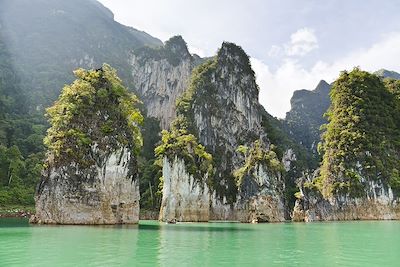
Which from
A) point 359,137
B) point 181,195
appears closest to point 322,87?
point 359,137

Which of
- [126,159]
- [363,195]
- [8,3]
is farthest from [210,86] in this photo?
[8,3]

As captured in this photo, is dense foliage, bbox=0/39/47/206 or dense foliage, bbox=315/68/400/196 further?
dense foliage, bbox=315/68/400/196

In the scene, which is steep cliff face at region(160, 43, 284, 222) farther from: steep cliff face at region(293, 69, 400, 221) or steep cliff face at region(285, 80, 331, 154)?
steep cliff face at region(285, 80, 331, 154)

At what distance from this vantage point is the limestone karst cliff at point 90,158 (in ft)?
103

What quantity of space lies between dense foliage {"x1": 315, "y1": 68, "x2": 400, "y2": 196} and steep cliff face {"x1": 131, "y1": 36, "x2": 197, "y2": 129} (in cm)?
4864

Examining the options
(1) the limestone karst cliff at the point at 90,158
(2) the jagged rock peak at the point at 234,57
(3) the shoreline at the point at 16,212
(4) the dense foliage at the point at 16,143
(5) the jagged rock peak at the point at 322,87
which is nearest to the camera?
(1) the limestone karst cliff at the point at 90,158

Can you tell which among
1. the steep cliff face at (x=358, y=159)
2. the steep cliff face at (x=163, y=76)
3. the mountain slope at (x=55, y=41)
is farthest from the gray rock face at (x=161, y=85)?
the steep cliff face at (x=358, y=159)

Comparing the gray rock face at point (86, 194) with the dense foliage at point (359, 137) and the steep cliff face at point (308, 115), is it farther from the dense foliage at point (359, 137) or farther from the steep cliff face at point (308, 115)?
the steep cliff face at point (308, 115)

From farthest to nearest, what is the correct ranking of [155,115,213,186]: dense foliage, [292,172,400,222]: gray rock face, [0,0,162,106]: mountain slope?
[0,0,162,106]: mountain slope, [292,172,400,222]: gray rock face, [155,115,213,186]: dense foliage

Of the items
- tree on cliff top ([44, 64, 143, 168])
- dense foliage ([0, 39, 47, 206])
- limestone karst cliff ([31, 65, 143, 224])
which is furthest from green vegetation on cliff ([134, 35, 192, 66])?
limestone karst cliff ([31, 65, 143, 224])

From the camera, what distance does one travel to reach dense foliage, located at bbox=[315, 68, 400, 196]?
60562 mm

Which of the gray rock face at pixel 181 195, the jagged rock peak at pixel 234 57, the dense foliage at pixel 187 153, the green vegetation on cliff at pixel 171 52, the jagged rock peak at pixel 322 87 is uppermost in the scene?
the jagged rock peak at pixel 322 87

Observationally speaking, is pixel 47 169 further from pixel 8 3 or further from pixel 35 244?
pixel 8 3

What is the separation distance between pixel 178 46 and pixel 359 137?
6527 cm
